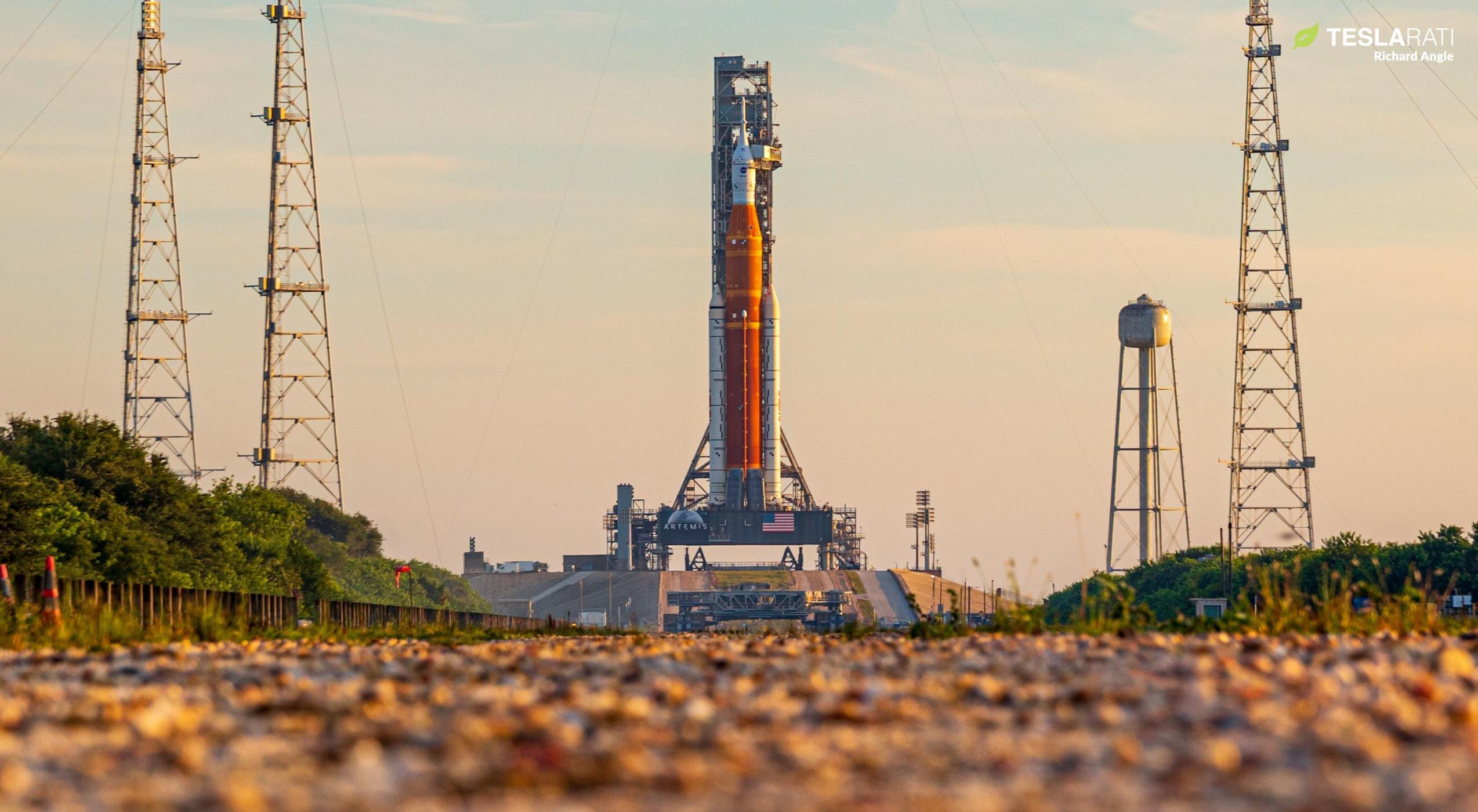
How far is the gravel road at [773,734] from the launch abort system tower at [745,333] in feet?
536

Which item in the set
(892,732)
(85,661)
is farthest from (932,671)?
(85,661)

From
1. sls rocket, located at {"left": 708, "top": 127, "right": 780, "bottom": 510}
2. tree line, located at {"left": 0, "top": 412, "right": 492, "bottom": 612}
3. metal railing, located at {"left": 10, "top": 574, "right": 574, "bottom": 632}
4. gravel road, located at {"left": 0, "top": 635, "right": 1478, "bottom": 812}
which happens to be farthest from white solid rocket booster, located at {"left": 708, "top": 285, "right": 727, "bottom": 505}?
gravel road, located at {"left": 0, "top": 635, "right": 1478, "bottom": 812}

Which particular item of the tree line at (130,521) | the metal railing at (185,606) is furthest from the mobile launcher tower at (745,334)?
the metal railing at (185,606)

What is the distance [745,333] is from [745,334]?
0.05 meters

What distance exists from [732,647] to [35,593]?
51.2 ft

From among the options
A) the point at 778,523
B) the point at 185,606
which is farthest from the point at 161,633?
the point at 778,523

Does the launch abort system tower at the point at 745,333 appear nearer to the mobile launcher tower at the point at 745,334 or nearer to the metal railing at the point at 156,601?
the mobile launcher tower at the point at 745,334

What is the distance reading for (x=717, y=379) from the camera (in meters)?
186

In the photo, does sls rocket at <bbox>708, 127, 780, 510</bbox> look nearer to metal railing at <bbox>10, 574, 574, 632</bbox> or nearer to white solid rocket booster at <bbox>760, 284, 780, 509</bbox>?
white solid rocket booster at <bbox>760, 284, 780, 509</bbox>

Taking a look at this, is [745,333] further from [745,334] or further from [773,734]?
[773,734]

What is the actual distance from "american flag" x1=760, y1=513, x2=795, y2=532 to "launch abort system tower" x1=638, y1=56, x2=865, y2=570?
75 millimetres

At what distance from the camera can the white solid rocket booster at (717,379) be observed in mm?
185875

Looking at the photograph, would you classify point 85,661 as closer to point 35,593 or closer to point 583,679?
point 583,679

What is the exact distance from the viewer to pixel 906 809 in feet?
31.0
